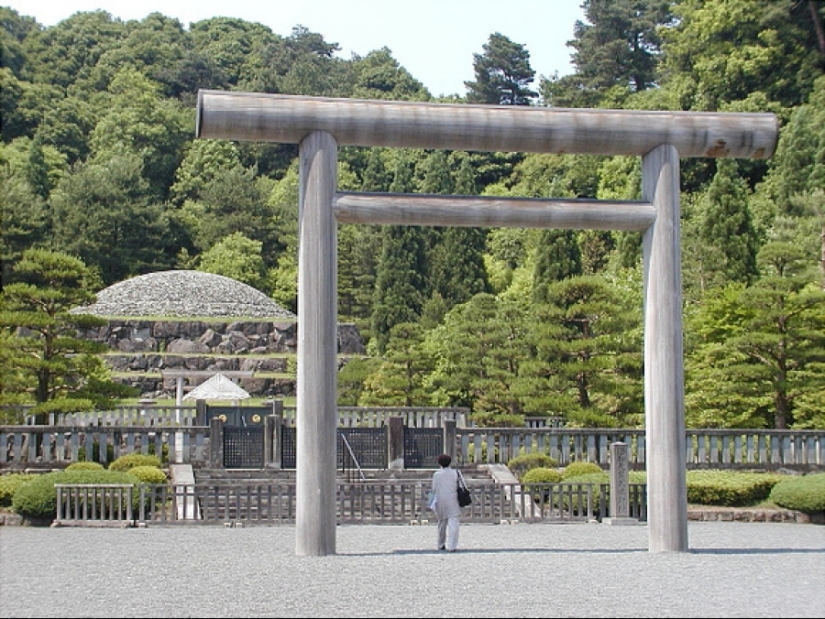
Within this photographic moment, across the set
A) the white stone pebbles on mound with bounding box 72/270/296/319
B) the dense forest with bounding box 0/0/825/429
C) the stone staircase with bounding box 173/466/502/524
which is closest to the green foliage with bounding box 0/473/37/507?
the stone staircase with bounding box 173/466/502/524

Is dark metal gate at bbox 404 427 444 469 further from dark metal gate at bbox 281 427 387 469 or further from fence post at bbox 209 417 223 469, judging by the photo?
fence post at bbox 209 417 223 469

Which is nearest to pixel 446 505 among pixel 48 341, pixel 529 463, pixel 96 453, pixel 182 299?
pixel 529 463

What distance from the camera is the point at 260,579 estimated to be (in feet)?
37.0

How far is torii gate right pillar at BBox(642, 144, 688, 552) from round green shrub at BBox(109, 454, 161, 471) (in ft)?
41.6

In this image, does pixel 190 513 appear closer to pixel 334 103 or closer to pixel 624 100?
pixel 334 103

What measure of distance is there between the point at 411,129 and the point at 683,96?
47.3m

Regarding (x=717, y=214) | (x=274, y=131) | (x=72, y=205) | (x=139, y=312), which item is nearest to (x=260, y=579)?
(x=274, y=131)

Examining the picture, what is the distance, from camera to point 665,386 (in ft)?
44.3

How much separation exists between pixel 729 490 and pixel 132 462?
1144 centimetres

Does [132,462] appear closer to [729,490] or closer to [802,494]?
[729,490]

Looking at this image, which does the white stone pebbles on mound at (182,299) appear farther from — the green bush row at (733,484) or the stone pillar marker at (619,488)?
the stone pillar marker at (619,488)

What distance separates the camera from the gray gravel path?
32.0 ft

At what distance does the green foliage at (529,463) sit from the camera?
24.5m

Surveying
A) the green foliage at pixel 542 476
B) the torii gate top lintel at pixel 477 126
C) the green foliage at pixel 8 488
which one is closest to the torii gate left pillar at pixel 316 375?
the torii gate top lintel at pixel 477 126
